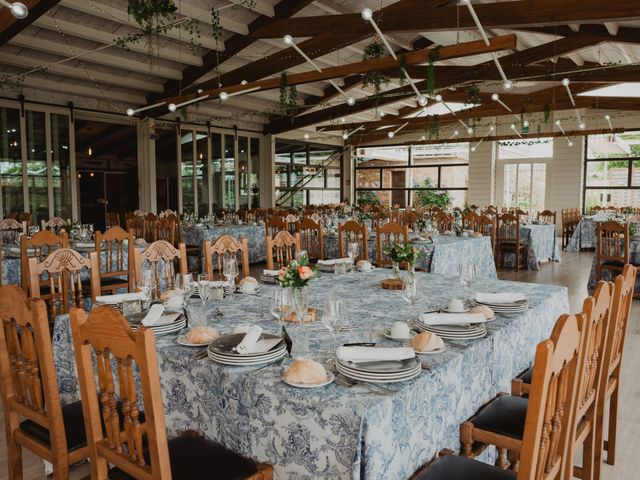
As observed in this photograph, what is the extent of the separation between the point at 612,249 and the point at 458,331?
5695 millimetres

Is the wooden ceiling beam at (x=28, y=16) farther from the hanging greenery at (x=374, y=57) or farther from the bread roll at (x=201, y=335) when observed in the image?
the bread roll at (x=201, y=335)

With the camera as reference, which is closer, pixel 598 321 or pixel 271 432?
pixel 271 432

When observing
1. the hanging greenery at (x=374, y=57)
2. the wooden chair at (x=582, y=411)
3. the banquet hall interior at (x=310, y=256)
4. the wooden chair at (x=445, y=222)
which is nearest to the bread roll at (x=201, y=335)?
the banquet hall interior at (x=310, y=256)

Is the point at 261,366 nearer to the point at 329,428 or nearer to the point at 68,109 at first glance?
the point at 329,428

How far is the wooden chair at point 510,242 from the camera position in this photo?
8.82 meters

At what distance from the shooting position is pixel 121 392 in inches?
63.9

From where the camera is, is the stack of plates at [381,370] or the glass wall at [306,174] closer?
the stack of plates at [381,370]

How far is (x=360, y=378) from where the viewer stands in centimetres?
172

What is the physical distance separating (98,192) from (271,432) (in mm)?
13418

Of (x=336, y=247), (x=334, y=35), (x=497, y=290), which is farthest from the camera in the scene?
(x=334, y=35)

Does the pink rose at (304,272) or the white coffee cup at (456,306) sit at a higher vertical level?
the pink rose at (304,272)

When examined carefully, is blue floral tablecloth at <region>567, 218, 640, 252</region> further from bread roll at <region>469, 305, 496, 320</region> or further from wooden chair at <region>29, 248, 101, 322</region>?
wooden chair at <region>29, 248, 101, 322</region>

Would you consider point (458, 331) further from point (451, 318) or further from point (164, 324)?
point (164, 324)

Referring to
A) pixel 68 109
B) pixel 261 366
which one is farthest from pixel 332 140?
pixel 261 366
